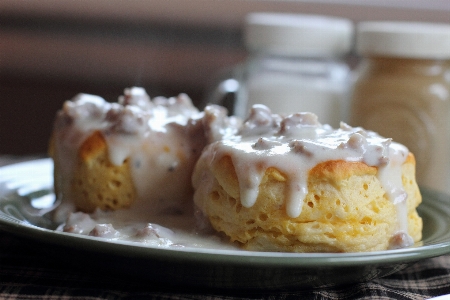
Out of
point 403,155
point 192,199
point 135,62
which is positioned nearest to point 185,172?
point 192,199

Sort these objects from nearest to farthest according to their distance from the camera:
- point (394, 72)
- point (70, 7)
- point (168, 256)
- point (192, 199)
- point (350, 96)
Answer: point (168, 256) → point (192, 199) → point (394, 72) → point (350, 96) → point (70, 7)

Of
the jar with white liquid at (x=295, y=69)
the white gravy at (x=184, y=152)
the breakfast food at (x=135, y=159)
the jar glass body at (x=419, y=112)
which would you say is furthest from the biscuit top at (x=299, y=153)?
the jar with white liquid at (x=295, y=69)

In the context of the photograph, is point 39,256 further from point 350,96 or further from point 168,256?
point 350,96

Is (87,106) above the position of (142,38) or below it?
above

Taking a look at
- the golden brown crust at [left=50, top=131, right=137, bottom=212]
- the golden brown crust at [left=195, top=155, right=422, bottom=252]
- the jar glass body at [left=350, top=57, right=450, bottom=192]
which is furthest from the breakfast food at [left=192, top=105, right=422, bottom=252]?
the jar glass body at [left=350, top=57, right=450, bottom=192]

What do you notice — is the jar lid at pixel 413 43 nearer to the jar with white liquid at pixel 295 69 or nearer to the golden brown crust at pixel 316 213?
the jar with white liquid at pixel 295 69

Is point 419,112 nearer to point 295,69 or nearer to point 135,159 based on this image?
point 295,69

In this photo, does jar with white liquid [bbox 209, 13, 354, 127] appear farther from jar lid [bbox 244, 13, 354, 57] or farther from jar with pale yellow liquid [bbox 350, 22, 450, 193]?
jar with pale yellow liquid [bbox 350, 22, 450, 193]
